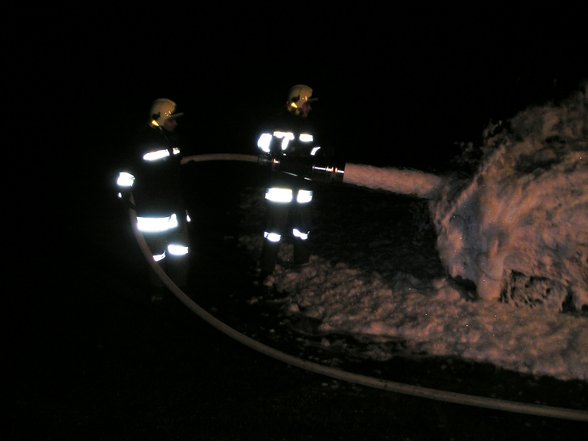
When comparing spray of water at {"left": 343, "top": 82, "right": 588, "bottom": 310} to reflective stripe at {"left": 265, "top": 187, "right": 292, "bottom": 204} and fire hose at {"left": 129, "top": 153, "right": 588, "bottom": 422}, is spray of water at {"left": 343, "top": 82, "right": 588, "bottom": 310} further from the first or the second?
fire hose at {"left": 129, "top": 153, "right": 588, "bottom": 422}

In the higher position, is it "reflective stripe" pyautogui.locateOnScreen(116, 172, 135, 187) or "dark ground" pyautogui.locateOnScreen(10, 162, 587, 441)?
"reflective stripe" pyautogui.locateOnScreen(116, 172, 135, 187)

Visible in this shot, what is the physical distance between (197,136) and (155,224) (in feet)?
25.2

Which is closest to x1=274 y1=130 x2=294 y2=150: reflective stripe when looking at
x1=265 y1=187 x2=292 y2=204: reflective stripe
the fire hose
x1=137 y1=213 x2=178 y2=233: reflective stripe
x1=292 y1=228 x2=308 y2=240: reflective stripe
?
x1=265 y1=187 x2=292 y2=204: reflective stripe

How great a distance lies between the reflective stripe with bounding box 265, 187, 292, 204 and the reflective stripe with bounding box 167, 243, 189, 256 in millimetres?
995

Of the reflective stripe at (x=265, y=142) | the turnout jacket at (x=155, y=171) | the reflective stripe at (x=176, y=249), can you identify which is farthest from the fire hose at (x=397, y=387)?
the reflective stripe at (x=265, y=142)

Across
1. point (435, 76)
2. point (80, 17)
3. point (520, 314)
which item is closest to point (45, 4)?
point (80, 17)

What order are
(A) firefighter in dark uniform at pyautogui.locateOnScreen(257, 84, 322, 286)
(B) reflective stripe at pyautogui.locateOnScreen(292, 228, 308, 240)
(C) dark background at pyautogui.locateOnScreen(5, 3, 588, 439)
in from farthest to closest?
1. (B) reflective stripe at pyautogui.locateOnScreen(292, 228, 308, 240)
2. (A) firefighter in dark uniform at pyautogui.locateOnScreen(257, 84, 322, 286)
3. (C) dark background at pyautogui.locateOnScreen(5, 3, 588, 439)

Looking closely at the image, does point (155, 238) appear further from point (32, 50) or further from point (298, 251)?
point (32, 50)

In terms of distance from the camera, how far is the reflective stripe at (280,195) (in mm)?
5637

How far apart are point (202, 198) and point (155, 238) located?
136 inches

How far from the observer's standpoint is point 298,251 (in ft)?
19.5

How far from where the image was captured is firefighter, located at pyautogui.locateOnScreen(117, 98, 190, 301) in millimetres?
4926

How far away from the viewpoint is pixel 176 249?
535 cm

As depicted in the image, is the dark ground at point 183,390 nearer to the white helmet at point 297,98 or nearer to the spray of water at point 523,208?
the spray of water at point 523,208
